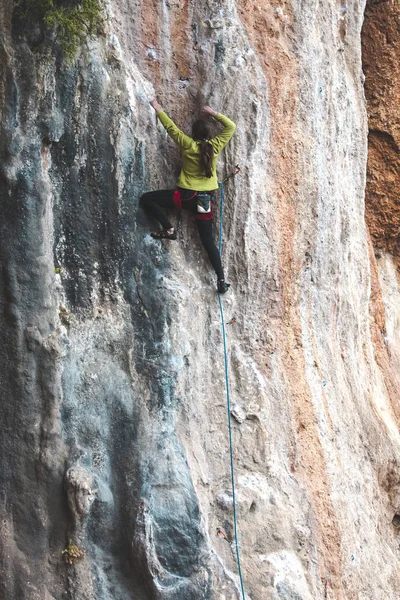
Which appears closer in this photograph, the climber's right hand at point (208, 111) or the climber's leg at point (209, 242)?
the climber's right hand at point (208, 111)

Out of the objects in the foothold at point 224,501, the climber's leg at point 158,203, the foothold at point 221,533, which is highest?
the climber's leg at point 158,203

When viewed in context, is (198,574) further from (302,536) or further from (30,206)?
(30,206)

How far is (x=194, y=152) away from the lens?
659 centimetres

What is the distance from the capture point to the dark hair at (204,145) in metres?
6.55

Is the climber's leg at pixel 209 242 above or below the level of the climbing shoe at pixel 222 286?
above

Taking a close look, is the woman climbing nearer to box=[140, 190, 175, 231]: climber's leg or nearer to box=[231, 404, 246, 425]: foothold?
box=[140, 190, 175, 231]: climber's leg

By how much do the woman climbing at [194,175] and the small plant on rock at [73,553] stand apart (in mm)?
2765

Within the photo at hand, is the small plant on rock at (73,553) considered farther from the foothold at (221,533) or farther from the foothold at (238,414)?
the foothold at (238,414)

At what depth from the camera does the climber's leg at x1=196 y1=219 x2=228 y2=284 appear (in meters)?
6.87

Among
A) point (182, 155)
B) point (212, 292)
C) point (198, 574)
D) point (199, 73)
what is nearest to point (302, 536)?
point (198, 574)

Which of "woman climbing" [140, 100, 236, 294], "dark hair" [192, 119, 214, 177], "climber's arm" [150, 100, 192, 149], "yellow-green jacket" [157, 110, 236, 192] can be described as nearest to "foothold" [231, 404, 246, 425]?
"woman climbing" [140, 100, 236, 294]

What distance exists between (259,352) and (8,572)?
2.95 metres

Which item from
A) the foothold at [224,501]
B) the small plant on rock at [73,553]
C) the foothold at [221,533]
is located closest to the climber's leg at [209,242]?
the foothold at [224,501]

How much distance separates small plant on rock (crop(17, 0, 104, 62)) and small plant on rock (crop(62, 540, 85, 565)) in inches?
162
